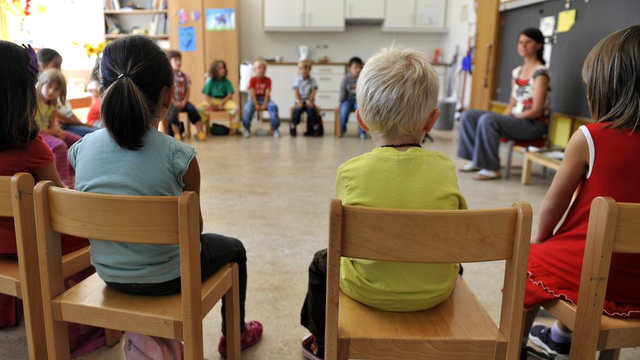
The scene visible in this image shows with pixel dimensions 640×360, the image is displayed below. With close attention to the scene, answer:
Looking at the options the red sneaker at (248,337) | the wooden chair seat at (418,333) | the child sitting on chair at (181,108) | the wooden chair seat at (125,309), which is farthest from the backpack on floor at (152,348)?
the child sitting on chair at (181,108)

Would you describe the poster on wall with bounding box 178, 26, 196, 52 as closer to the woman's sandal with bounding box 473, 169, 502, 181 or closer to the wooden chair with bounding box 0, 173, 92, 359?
the woman's sandal with bounding box 473, 169, 502, 181

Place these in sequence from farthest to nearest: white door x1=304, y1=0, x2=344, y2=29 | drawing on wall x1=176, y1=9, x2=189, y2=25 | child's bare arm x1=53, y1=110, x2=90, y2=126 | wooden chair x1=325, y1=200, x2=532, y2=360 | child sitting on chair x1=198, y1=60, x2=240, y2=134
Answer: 1. white door x1=304, y1=0, x2=344, y2=29
2. drawing on wall x1=176, y1=9, x2=189, y2=25
3. child sitting on chair x1=198, y1=60, x2=240, y2=134
4. child's bare arm x1=53, y1=110, x2=90, y2=126
5. wooden chair x1=325, y1=200, x2=532, y2=360

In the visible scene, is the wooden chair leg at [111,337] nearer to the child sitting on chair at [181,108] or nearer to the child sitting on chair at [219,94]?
the child sitting on chair at [181,108]

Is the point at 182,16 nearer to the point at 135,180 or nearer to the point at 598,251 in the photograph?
the point at 135,180

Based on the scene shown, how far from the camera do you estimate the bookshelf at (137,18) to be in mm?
6934

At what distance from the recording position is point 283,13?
738 cm

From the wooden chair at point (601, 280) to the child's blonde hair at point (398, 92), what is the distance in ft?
1.32

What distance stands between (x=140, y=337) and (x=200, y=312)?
0.88 ft

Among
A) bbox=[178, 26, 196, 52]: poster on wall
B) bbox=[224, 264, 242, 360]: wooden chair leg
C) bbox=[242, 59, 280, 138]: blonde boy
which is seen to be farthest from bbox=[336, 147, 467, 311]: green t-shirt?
bbox=[178, 26, 196, 52]: poster on wall

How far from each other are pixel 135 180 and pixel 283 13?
678 cm

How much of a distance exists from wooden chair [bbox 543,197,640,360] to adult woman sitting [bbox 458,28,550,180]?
2.94 metres

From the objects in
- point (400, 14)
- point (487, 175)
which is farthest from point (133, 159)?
point (400, 14)

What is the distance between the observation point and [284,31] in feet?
25.3

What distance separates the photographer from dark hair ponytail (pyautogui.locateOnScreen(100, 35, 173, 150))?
3.60ft
